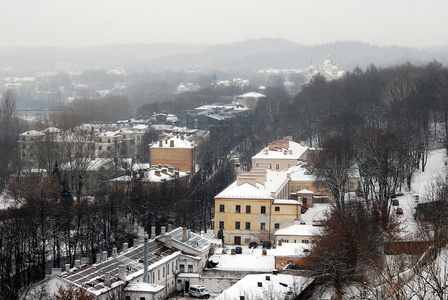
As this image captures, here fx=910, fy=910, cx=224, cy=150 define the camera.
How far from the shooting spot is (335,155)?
40594 mm

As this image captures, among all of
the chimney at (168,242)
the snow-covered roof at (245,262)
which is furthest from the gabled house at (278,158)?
the chimney at (168,242)

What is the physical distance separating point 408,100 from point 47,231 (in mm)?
26380

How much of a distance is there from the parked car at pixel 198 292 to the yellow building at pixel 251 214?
25.5 ft

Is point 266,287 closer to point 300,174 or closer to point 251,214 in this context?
point 251,214

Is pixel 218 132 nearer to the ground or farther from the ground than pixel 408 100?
nearer to the ground

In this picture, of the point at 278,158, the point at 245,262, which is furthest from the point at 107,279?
the point at 278,158

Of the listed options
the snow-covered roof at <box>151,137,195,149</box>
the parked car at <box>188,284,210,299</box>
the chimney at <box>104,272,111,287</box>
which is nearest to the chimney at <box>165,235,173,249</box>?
the parked car at <box>188,284,210,299</box>

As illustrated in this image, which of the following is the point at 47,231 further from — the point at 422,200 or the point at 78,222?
the point at 422,200

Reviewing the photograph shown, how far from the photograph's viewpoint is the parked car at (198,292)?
86.0 ft

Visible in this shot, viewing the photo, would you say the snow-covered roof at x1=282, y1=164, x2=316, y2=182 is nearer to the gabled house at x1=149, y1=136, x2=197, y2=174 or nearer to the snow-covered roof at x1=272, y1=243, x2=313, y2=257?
the gabled house at x1=149, y1=136, x2=197, y2=174

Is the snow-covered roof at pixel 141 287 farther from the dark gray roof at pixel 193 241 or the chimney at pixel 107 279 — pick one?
the dark gray roof at pixel 193 241

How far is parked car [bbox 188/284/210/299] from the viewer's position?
26.2 metres

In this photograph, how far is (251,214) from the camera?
34719 mm

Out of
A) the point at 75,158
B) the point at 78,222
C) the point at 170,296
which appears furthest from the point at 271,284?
the point at 75,158
